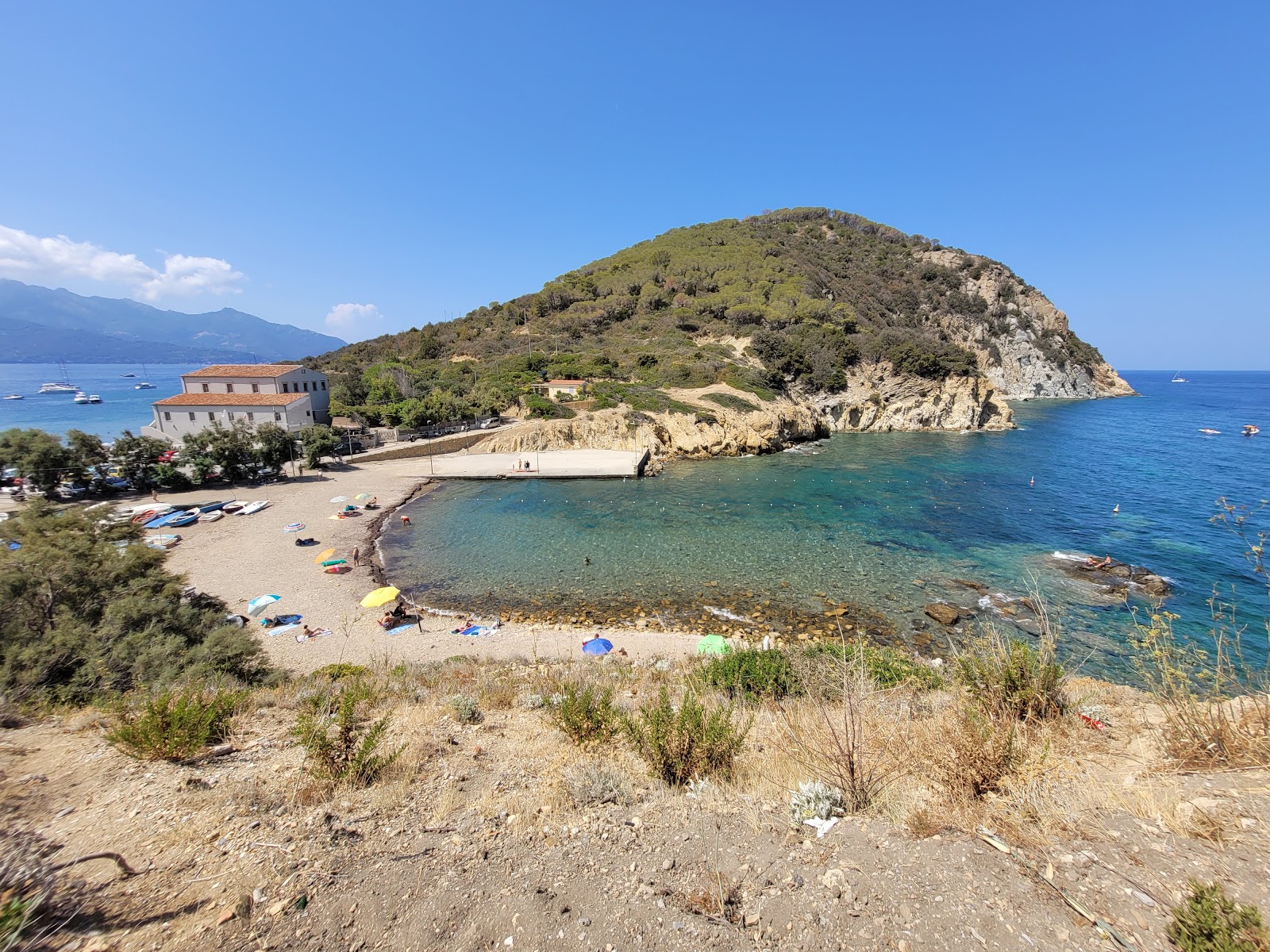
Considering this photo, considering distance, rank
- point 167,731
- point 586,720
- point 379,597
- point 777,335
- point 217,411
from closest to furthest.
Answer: point 167,731
point 586,720
point 379,597
point 217,411
point 777,335

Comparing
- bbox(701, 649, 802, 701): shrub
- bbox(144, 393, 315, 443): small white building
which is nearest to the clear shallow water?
bbox(144, 393, 315, 443): small white building

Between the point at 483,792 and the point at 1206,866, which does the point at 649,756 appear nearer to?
the point at 483,792

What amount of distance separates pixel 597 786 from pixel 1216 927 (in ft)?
12.9

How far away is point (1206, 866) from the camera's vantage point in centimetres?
288

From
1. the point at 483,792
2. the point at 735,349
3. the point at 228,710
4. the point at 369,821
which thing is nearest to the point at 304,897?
the point at 369,821

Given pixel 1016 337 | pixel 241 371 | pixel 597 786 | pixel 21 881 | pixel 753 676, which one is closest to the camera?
pixel 21 881

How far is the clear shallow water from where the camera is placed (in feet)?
170

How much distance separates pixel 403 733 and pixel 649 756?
3404 millimetres

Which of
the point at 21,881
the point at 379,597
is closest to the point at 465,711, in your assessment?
the point at 21,881

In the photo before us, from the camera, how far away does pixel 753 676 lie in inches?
353

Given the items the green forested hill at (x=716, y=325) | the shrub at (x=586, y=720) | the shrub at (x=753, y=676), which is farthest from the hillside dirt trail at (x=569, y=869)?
the green forested hill at (x=716, y=325)

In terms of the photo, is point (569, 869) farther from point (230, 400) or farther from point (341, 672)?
point (230, 400)

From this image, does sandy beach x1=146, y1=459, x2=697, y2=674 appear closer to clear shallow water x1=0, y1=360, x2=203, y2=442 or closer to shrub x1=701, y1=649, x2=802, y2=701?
shrub x1=701, y1=649, x2=802, y2=701

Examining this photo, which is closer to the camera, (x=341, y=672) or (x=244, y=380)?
(x=341, y=672)
